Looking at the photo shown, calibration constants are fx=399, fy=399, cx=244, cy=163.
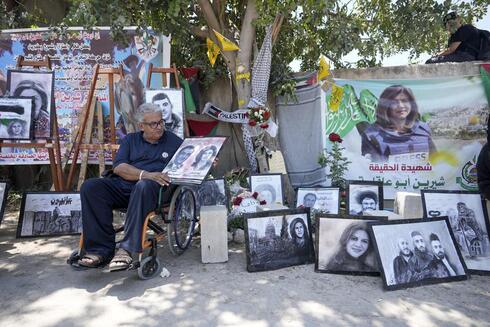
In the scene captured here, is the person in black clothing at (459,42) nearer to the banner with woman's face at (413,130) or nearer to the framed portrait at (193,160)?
the banner with woman's face at (413,130)

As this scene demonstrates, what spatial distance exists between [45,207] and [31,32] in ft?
10.1

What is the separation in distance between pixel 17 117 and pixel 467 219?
4677 millimetres

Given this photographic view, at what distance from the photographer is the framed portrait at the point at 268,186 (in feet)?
16.3

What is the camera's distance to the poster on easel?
19.1 ft

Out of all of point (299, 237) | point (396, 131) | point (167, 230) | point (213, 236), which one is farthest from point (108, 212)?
→ point (396, 131)

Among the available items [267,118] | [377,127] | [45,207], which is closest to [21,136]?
[45,207]

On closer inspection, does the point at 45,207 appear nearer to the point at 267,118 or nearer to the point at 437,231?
the point at 267,118

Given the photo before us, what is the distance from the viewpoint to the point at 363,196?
4617 millimetres

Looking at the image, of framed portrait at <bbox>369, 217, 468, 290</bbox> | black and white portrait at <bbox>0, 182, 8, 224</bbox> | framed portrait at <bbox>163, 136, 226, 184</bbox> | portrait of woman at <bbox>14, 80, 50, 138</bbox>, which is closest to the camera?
framed portrait at <bbox>369, 217, 468, 290</bbox>

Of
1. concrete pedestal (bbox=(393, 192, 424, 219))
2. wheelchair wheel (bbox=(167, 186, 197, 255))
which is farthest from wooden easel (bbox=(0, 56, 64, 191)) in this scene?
concrete pedestal (bbox=(393, 192, 424, 219))

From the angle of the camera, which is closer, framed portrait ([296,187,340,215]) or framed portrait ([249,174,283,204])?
framed portrait ([296,187,340,215])

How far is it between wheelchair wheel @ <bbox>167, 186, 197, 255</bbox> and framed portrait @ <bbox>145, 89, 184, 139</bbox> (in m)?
1.52

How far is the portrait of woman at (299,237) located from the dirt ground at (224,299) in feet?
0.52

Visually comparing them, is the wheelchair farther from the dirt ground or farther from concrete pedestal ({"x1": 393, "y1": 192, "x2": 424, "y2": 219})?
concrete pedestal ({"x1": 393, "y1": 192, "x2": 424, "y2": 219})
